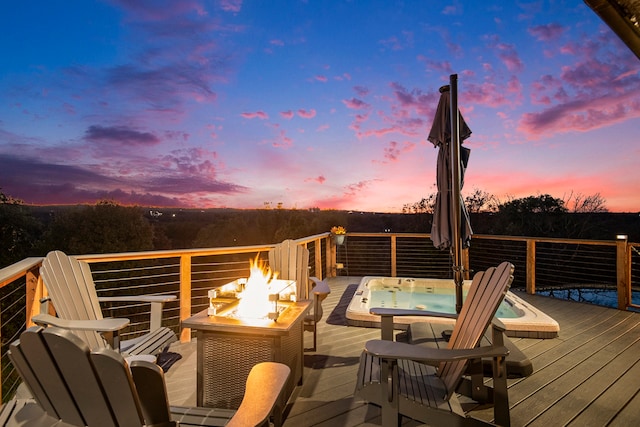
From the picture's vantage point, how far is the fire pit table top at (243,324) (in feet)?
6.41

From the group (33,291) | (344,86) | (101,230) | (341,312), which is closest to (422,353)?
(33,291)

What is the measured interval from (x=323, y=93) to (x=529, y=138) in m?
4.55

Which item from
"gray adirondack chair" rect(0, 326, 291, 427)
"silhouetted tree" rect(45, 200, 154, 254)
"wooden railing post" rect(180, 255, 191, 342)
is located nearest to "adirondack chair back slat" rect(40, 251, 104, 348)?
"wooden railing post" rect(180, 255, 191, 342)

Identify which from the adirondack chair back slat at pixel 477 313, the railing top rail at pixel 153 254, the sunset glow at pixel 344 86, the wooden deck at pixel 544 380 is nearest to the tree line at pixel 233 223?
the sunset glow at pixel 344 86

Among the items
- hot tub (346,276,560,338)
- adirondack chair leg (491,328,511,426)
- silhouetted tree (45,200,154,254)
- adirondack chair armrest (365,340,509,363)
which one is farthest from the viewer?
silhouetted tree (45,200,154,254)

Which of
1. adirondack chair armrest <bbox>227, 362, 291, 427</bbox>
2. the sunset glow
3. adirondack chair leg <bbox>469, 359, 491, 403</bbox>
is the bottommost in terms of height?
adirondack chair leg <bbox>469, 359, 491, 403</bbox>

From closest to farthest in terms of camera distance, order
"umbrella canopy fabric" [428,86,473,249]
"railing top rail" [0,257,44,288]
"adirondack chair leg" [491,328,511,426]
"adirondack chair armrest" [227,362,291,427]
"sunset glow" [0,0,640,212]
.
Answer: "adirondack chair armrest" [227,362,291,427] → "adirondack chair leg" [491,328,511,426] → "railing top rail" [0,257,44,288] → "umbrella canopy fabric" [428,86,473,249] → "sunset glow" [0,0,640,212]

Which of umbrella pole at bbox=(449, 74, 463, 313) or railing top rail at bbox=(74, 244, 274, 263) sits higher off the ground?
umbrella pole at bbox=(449, 74, 463, 313)

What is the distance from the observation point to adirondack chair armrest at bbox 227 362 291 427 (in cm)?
93

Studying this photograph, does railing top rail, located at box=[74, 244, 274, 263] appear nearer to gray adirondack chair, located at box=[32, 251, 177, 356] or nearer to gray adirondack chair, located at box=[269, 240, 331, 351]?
gray adirondack chair, located at box=[32, 251, 177, 356]

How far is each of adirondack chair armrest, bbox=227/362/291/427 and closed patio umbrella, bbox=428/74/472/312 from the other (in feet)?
7.08

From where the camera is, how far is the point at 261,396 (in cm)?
103

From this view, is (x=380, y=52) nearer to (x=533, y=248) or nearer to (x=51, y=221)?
(x=533, y=248)

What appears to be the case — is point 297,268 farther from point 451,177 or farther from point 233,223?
point 233,223
